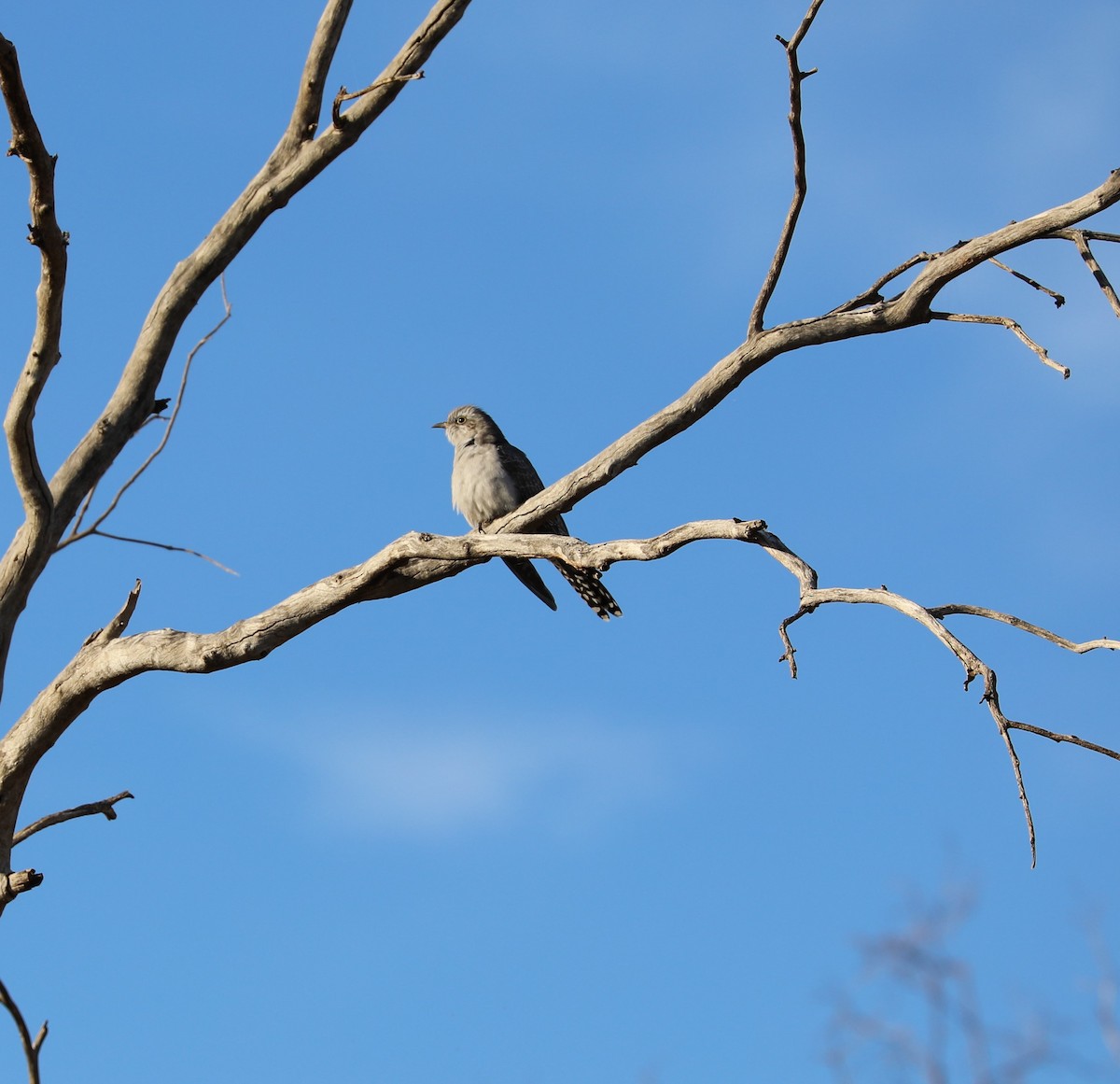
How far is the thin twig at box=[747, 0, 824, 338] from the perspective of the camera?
4.69 metres

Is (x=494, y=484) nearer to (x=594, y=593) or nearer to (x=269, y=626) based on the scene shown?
(x=594, y=593)

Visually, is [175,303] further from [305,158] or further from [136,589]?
[136,589]

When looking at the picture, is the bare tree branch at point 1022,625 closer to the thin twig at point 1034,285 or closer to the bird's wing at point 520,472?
the thin twig at point 1034,285

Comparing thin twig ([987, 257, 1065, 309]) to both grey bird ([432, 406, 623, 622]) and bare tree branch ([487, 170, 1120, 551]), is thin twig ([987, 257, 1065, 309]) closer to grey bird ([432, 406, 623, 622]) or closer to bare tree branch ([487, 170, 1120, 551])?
bare tree branch ([487, 170, 1120, 551])

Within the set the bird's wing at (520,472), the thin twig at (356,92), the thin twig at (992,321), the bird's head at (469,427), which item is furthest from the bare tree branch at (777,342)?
the bird's head at (469,427)

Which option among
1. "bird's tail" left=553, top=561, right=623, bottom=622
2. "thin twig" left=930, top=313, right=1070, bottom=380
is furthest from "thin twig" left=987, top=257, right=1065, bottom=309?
"bird's tail" left=553, top=561, right=623, bottom=622

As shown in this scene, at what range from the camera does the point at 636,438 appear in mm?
5141

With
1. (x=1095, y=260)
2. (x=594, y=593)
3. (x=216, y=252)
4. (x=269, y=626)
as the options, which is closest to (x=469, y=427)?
(x=594, y=593)

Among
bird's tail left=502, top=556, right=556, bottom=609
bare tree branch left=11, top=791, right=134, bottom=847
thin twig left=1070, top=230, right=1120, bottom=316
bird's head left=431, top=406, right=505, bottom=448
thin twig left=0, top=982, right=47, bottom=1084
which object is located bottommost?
thin twig left=0, top=982, right=47, bottom=1084

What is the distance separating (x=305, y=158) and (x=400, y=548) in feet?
5.78

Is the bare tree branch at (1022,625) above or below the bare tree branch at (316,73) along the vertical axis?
below

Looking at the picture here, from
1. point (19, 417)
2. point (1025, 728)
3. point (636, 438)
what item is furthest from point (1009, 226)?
point (19, 417)

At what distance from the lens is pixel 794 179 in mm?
4863

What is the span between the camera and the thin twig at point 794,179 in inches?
185
